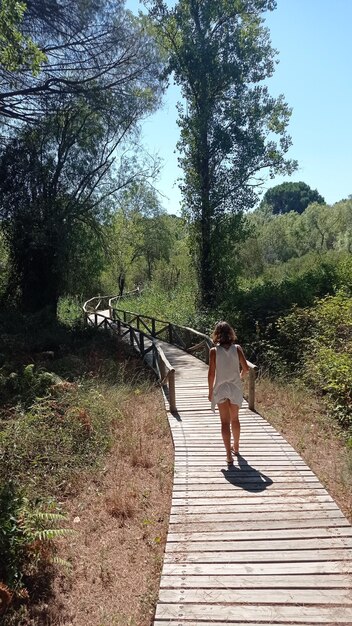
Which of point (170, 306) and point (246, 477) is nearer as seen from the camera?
point (246, 477)

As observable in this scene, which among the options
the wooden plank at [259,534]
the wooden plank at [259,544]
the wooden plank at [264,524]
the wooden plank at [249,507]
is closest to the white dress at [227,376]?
the wooden plank at [249,507]

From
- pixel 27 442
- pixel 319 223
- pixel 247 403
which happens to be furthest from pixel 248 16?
pixel 319 223

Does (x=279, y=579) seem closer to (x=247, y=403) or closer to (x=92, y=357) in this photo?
(x=247, y=403)

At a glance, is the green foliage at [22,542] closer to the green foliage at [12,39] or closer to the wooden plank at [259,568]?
the wooden plank at [259,568]

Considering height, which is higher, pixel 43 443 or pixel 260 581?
pixel 43 443

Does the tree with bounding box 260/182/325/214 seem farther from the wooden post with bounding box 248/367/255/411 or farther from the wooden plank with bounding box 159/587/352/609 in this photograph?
the wooden plank with bounding box 159/587/352/609

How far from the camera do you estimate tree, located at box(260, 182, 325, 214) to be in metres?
134

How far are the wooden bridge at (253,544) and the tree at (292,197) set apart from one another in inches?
5324

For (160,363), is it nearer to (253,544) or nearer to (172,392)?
(172,392)

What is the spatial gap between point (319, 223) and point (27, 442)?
58.9 meters

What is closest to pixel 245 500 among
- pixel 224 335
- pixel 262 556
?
pixel 262 556

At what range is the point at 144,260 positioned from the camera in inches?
1827

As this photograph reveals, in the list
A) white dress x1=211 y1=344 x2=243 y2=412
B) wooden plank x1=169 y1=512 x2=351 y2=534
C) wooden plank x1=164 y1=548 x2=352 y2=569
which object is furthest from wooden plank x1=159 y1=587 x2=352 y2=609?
white dress x1=211 y1=344 x2=243 y2=412

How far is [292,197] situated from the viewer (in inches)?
5379
